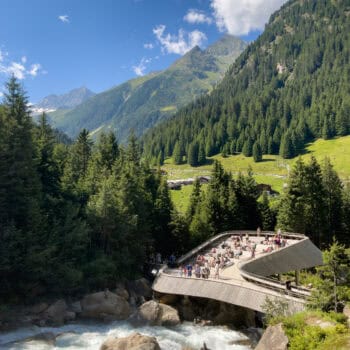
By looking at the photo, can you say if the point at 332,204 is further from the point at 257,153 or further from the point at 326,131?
the point at 326,131

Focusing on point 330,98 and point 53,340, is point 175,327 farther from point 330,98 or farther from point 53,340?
point 330,98

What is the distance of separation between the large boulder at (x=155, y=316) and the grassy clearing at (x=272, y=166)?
2174 inches

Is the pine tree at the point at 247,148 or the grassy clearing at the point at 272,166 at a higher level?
the pine tree at the point at 247,148

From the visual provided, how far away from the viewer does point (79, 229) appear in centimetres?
4066

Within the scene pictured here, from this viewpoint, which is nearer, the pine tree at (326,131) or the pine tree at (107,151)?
the pine tree at (107,151)

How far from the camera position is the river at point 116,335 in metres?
28.9

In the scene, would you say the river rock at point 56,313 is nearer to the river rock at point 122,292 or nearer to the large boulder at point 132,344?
the river rock at point 122,292

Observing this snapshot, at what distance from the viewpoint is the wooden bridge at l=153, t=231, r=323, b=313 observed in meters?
30.8

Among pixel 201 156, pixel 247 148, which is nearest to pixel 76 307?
pixel 201 156

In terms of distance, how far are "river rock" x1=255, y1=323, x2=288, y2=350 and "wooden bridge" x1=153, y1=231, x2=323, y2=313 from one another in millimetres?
5656

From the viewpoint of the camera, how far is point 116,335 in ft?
103

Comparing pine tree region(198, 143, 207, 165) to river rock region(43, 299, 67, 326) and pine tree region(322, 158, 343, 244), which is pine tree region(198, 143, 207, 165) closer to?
pine tree region(322, 158, 343, 244)

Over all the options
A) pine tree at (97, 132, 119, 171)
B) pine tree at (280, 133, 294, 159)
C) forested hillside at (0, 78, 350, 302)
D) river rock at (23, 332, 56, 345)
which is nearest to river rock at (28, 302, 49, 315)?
forested hillside at (0, 78, 350, 302)

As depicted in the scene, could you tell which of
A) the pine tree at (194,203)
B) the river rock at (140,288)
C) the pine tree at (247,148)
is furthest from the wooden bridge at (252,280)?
the pine tree at (247,148)
